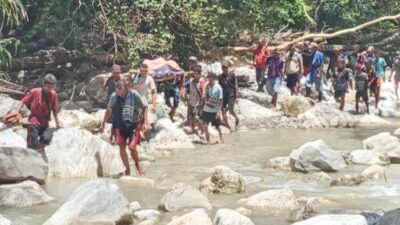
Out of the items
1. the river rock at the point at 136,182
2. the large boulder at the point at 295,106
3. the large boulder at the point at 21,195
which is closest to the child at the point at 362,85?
the large boulder at the point at 295,106

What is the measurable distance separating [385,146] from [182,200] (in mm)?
4951

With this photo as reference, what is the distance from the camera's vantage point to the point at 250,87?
17438 mm

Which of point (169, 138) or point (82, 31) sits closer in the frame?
point (169, 138)

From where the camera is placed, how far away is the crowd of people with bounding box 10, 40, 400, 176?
8.40 meters

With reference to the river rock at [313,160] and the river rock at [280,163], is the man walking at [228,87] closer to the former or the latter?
the river rock at [280,163]

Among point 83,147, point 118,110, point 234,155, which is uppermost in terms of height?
point 118,110

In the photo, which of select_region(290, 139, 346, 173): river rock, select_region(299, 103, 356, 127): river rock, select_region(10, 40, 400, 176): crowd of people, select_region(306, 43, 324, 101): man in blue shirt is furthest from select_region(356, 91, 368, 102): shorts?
select_region(290, 139, 346, 173): river rock

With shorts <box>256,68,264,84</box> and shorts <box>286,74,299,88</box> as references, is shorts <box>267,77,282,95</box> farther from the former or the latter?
shorts <box>256,68,264,84</box>

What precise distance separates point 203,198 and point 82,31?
29.4ft

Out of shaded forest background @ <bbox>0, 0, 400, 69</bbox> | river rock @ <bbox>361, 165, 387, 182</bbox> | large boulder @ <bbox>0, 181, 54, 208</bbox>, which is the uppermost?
shaded forest background @ <bbox>0, 0, 400, 69</bbox>

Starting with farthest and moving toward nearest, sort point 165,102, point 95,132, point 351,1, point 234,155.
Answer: point 351,1, point 165,102, point 95,132, point 234,155

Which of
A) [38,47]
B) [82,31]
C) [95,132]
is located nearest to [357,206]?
[95,132]

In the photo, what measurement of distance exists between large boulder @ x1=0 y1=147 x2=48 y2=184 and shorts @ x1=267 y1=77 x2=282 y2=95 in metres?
8.43

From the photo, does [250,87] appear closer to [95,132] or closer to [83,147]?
[95,132]
